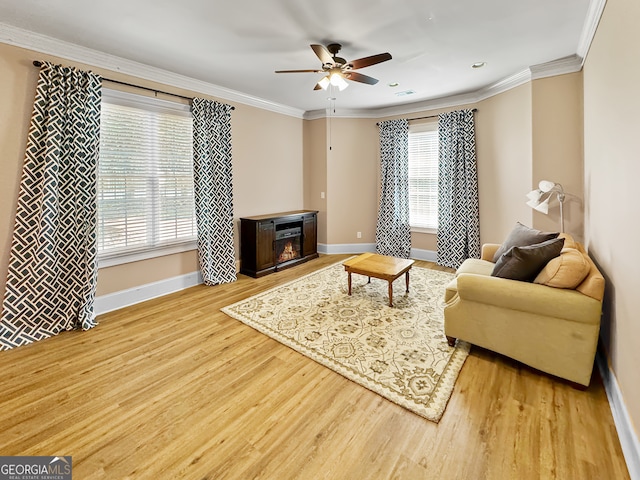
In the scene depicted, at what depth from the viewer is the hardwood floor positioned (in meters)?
1.54

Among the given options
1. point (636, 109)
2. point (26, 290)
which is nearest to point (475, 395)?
point (636, 109)

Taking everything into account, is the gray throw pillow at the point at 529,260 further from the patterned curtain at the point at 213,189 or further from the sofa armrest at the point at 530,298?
the patterned curtain at the point at 213,189

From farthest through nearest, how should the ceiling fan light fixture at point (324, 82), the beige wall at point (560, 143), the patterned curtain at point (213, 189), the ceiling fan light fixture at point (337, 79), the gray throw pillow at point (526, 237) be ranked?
1. the patterned curtain at point (213, 189)
2. the beige wall at point (560, 143)
3. the ceiling fan light fixture at point (324, 82)
4. the ceiling fan light fixture at point (337, 79)
5. the gray throw pillow at point (526, 237)

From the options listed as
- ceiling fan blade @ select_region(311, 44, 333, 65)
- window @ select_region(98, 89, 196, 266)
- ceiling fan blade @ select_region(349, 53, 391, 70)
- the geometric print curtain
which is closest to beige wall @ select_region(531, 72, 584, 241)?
ceiling fan blade @ select_region(349, 53, 391, 70)

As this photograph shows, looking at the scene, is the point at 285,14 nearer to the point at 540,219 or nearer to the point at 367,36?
the point at 367,36

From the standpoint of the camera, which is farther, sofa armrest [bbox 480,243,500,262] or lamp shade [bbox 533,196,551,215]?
sofa armrest [bbox 480,243,500,262]

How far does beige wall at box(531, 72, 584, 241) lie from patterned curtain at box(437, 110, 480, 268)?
1.05 m

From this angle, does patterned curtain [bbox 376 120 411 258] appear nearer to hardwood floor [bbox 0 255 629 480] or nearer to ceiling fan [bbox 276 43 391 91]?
ceiling fan [bbox 276 43 391 91]

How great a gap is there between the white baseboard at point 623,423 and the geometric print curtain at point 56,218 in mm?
4261

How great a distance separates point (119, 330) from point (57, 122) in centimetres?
214

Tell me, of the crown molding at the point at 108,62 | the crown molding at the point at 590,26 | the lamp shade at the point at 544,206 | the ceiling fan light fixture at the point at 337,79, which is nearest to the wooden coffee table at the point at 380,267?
the lamp shade at the point at 544,206

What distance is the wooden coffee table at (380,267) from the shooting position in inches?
135

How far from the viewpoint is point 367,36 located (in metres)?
2.89

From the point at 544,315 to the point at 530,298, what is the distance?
15cm
